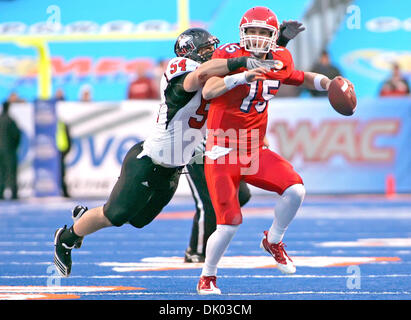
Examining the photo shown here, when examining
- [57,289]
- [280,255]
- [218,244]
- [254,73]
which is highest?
[254,73]

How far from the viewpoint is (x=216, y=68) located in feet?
17.1

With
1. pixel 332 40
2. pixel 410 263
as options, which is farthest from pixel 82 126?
pixel 410 263

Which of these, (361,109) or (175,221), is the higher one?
(361,109)

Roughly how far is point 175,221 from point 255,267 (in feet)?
11.9

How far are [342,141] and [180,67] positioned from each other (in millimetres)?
7251

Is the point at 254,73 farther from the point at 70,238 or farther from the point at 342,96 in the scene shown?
the point at 70,238

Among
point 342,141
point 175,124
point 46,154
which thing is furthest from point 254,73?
point 46,154

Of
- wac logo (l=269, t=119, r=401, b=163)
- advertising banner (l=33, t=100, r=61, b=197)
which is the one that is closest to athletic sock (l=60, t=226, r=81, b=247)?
wac logo (l=269, t=119, r=401, b=163)

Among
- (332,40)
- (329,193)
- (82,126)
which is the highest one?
(332,40)

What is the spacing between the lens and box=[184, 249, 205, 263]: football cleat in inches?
272

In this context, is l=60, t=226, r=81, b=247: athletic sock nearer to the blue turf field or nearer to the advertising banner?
the blue turf field

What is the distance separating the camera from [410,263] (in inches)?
265
